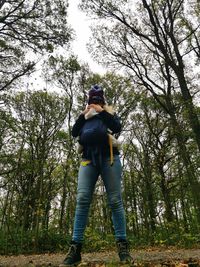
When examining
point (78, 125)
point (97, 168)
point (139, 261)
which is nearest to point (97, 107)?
point (78, 125)

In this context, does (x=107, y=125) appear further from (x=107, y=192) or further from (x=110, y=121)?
(x=107, y=192)

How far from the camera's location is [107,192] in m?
3.54

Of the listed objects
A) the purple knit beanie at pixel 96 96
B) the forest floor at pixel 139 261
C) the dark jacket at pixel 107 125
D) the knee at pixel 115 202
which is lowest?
the forest floor at pixel 139 261

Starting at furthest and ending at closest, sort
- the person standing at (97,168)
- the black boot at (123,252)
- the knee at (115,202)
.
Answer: the knee at (115,202) → the person standing at (97,168) → the black boot at (123,252)

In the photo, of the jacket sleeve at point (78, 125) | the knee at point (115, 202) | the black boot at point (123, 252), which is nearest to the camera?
the black boot at point (123, 252)

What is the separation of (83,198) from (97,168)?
1.30 feet

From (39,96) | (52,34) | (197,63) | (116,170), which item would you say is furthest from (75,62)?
(116,170)

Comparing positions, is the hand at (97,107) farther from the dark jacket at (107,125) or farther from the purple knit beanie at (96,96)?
the purple knit beanie at (96,96)

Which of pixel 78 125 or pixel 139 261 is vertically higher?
pixel 78 125

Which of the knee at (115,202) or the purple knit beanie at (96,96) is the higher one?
the purple knit beanie at (96,96)

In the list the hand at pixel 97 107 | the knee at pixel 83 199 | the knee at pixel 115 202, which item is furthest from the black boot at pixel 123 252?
the hand at pixel 97 107

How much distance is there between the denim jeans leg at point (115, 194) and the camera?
341cm

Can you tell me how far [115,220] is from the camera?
3.45 metres

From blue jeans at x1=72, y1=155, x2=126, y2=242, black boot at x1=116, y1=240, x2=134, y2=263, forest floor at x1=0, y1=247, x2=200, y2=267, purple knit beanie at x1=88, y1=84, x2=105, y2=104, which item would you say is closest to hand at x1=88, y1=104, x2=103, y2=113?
purple knit beanie at x1=88, y1=84, x2=105, y2=104
